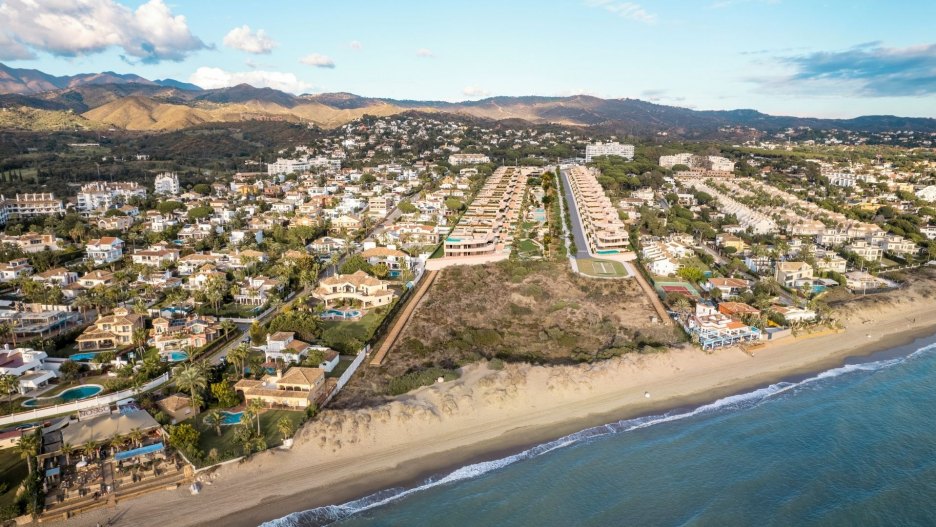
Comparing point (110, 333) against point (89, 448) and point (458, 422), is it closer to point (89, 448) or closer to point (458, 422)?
point (89, 448)

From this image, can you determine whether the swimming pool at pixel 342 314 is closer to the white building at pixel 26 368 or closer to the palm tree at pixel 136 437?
the white building at pixel 26 368

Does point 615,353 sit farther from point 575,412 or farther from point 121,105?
point 121,105

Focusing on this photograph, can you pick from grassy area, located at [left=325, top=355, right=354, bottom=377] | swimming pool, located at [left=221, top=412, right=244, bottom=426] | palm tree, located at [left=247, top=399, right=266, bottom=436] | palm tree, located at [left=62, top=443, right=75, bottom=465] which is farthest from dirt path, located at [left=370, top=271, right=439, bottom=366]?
palm tree, located at [left=62, top=443, right=75, bottom=465]

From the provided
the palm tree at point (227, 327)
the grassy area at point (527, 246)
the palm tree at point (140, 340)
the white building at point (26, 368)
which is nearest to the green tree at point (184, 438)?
the white building at point (26, 368)

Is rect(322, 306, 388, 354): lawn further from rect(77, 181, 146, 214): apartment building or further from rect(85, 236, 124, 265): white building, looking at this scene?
rect(77, 181, 146, 214): apartment building

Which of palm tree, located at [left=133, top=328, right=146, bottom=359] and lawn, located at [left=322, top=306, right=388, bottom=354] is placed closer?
palm tree, located at [left=133, top=328, right=146, bottom=359]

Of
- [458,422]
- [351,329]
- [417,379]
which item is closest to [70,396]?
[351,329]
